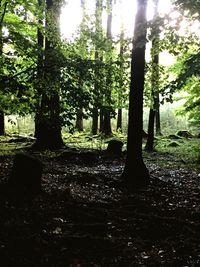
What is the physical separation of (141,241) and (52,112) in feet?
17.2

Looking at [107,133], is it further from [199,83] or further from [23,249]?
[23,249]

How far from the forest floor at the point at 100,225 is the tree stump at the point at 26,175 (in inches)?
11.5

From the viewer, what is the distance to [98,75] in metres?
10.3

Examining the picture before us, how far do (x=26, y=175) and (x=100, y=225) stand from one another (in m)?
2.43

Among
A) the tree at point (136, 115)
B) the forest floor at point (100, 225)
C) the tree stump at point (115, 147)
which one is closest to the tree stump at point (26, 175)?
the forest floor at point (100, 225)

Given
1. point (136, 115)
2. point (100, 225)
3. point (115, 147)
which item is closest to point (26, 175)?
point (100, 225)

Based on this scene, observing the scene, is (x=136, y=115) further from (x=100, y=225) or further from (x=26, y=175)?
(x=100, y=225)

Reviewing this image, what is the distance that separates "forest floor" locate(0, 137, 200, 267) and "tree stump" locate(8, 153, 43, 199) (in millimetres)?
292

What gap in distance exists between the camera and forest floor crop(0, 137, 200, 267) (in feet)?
17.3

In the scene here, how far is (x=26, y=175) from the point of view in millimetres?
8188

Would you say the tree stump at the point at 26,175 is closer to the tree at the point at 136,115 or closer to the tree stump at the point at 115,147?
the tree at the point at 136,115

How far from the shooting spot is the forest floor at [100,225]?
529cm

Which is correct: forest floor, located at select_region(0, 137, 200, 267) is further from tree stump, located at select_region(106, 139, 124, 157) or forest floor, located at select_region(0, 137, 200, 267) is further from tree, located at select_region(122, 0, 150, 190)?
tree stump, located at select_region(106, 139, 124, 157)

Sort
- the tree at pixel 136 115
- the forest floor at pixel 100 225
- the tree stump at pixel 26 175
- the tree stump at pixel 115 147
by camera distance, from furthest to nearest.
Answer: the tree stump at pixel 115 147, the tree at pixel 136 115, the tree stump at pixel 26 175, the forest floor at pixel 100 225
